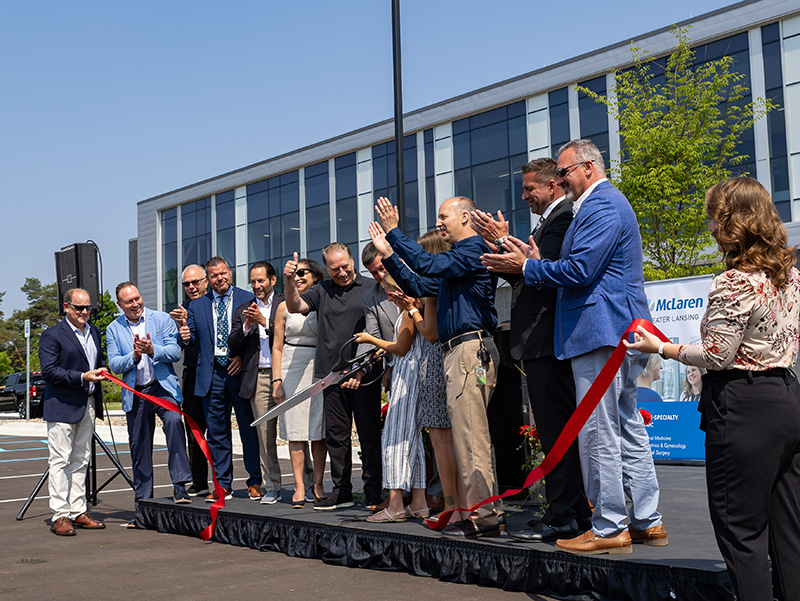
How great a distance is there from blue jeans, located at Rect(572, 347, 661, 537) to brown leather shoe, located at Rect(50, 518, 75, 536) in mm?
4891

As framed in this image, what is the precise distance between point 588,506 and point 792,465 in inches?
76.1

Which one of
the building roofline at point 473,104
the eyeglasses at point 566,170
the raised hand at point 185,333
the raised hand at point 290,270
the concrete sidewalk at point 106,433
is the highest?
the building roofline at point 473,104

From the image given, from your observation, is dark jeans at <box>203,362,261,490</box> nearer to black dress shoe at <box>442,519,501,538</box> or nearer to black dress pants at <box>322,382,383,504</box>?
black dress pants at <box>322,382,383,504</box>

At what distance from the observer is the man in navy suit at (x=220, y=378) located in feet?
25.2

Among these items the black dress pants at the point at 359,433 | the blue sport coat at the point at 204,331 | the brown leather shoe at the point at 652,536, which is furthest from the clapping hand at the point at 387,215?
the blue sport coat at the point at 204,331

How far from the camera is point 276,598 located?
4902 millimetres

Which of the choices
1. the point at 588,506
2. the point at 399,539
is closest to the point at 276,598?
the point at 399,539

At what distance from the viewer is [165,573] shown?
5.73m

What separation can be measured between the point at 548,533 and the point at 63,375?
4609 mm

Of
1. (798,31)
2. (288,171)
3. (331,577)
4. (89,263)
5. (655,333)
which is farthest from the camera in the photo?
(288,171)

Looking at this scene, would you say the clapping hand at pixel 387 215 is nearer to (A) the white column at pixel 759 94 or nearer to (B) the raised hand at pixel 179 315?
(B) the raised hand at pixel 179 315

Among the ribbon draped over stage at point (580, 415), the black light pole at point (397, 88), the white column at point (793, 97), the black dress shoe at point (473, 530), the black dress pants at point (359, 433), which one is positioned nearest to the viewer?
the ribbon draped over stage at point (580, 415)

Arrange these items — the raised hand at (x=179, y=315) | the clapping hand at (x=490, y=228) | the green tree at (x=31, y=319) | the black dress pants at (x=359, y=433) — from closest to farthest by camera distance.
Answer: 1. the clapping hand at (x=490, y=228)
2. the black dress pants at (x=359, y=433)
3. the raised hand at (x=179, y=315)
4. the green tree at (x=31, y=319)

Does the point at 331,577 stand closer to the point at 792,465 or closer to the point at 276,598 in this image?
the point at 276,598
